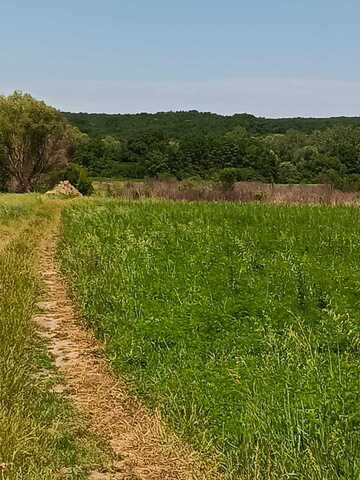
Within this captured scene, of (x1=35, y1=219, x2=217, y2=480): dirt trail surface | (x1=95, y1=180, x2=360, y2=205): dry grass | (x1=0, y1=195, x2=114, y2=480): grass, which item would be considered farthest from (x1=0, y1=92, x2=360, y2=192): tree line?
(x1=0, y1=195, x2=114, y2=480): grass

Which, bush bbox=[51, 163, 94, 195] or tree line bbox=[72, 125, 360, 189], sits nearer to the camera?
bush bbox=[51, 163, 94, 195]

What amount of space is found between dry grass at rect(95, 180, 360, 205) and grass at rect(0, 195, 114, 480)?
24.6 meters

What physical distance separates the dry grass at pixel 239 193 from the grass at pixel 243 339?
822 inches

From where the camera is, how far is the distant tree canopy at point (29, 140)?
47938 mm

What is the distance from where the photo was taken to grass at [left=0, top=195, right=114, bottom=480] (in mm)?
4219

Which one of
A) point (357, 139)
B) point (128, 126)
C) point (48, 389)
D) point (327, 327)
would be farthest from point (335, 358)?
point (128, 126)

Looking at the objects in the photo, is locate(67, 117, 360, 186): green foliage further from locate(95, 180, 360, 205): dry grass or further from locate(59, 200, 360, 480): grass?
locate(59, 200, 360, 480): grass

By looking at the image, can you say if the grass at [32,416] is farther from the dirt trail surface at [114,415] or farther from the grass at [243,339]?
the grass at [243,339]

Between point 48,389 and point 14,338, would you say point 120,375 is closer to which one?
point 48,389

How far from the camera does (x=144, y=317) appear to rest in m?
7.26

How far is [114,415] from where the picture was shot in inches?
217

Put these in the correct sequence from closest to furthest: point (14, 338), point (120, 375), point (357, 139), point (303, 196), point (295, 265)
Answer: point (120, 375), point (14, 338), point (295, 265), point (303, 196), point (357, 139)

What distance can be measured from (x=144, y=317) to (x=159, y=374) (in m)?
1.53

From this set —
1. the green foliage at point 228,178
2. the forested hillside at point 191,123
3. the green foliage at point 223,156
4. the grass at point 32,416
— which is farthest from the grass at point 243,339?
the forested hillside at point 191,123
